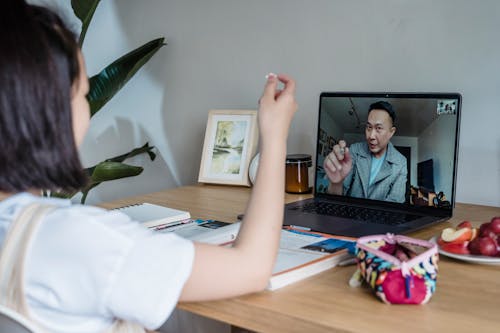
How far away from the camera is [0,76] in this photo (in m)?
0.74

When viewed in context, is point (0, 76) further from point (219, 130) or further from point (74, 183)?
point (219, 130)

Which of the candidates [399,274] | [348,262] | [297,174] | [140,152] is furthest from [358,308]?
[140,152]

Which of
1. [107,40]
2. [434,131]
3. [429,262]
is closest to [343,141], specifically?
[434,131]

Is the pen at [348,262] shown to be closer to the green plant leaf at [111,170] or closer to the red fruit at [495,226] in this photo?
the red fruit at [495,226]

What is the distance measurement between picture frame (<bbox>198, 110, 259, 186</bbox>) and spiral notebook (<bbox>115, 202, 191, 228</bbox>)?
1.35 feet

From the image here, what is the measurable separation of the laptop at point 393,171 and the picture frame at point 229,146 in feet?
1.02

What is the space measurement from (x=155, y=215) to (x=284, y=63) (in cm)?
67

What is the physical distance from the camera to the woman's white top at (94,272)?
75cm

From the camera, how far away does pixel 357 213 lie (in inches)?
57.2

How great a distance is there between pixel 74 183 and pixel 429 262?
503 millimetres

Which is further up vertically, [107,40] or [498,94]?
[107,40]

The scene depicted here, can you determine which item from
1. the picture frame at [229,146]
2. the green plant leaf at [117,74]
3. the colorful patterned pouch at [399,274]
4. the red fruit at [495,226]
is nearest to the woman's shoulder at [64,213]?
the colorful patterned pouch at [399,274]

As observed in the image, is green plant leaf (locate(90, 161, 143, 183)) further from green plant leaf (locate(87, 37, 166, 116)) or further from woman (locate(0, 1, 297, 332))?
woman (locate(0, 1, 297, 332))

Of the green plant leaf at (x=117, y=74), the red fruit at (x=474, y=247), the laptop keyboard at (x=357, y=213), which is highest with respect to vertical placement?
the green plant leaf at (x=117, y=74)
